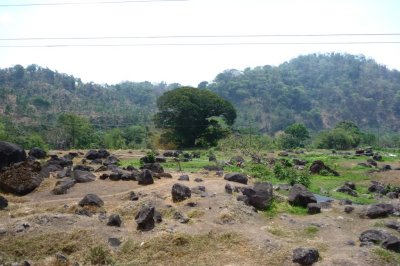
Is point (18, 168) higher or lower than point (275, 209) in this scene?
higher

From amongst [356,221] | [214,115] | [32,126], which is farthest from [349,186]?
[32,126]

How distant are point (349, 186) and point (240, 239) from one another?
17.3m

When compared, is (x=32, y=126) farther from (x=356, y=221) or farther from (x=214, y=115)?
(x=356, y=221)

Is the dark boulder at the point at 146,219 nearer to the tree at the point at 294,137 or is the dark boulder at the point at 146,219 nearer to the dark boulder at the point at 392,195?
the dark boulder at the point at 392,195

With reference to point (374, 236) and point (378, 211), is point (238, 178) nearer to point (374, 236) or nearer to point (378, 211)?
point (378, 211)

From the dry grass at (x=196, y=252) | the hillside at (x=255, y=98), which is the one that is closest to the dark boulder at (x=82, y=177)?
the dry grass at (x=196, y=252)

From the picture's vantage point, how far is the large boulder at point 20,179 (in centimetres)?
2450

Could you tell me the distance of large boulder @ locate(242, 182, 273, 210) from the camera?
866 inches

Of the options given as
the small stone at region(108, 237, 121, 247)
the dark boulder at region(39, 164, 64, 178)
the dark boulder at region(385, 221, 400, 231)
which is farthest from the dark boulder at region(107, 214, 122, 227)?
the dark boulder at region(385, 221, 400, 231)

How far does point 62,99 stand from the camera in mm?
123062

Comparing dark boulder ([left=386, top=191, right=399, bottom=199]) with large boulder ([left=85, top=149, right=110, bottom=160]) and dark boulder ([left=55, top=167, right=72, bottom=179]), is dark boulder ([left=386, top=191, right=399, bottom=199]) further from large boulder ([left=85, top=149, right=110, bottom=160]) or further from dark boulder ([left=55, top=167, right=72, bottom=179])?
large boulder ([left=85, top=149, right=110, bottom=160])

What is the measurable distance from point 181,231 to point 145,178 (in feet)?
30.1

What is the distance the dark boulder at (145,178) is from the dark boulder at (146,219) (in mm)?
7875

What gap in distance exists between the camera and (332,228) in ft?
63.0
